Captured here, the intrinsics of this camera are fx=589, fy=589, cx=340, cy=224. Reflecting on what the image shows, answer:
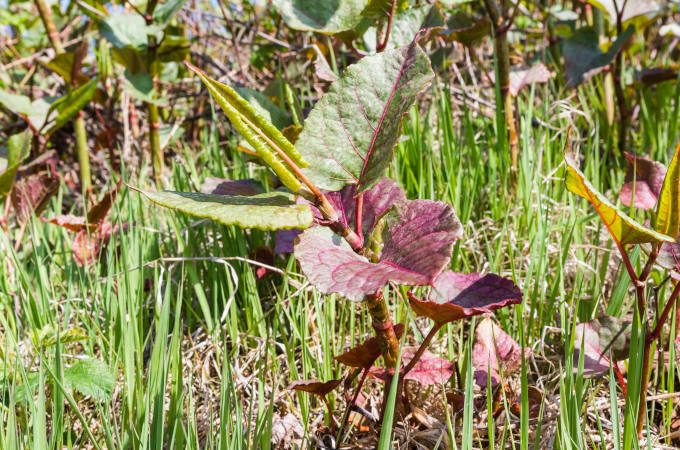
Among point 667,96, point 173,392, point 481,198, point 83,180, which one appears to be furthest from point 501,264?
point 83,180

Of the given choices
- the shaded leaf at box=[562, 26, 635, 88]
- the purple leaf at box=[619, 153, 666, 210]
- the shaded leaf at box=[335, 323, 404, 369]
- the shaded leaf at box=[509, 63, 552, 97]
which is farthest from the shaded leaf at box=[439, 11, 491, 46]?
the shaded leaf at box=[335, 323, 404, 369]

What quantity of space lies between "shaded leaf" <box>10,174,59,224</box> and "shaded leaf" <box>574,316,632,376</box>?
1304mm

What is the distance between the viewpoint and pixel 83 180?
1769mm

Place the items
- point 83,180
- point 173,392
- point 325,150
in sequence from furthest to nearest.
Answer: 1. point 83,180
2. point 173,392
3. point 325,150

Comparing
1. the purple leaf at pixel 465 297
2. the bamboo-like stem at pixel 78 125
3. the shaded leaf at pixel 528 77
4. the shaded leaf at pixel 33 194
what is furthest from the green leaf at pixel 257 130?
the bamboo-like stem at pixel 78 125

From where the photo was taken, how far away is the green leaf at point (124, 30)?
1.54 metres

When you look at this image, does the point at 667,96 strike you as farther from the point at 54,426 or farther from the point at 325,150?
the point at 54,426

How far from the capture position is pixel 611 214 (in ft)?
2.02

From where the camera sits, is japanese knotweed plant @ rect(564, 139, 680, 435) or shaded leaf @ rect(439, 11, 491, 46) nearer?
japanese knotweed plant @ rect(564, 139, 680, 435)

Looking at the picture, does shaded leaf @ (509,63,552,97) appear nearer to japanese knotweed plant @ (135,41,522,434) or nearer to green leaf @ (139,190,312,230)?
japanese knotweed plant @ (135,41,522,434)

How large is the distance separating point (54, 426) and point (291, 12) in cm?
79

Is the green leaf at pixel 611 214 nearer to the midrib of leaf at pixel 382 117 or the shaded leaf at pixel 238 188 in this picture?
the midrib of leaf at pixel 382 117

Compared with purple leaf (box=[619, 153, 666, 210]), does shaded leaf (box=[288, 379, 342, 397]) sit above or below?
below

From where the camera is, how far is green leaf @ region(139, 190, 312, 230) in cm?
53
